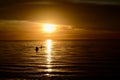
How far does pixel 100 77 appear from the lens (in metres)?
47.4

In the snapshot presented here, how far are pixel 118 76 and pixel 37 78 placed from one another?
13145 mm

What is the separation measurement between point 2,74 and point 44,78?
8522mm

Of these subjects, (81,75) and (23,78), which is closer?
(23,78)

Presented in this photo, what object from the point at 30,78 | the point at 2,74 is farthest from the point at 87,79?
the point at 2,74

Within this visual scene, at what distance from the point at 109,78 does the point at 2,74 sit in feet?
57.8

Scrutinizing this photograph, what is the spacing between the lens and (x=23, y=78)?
45469mm

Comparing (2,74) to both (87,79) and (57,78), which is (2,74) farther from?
(87,79)

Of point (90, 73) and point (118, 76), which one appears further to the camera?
point (90, 73)

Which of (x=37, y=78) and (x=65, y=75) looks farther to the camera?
(x=65, y=75)

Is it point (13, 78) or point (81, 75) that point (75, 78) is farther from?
point (13, 78)

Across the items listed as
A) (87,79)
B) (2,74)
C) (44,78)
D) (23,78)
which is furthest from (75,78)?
(2,74)

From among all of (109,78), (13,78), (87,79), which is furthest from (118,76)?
(13,78)

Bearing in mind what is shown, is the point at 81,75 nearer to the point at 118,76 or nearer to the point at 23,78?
the point at 118,76

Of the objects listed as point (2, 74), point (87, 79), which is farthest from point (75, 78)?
point (2, 74)
